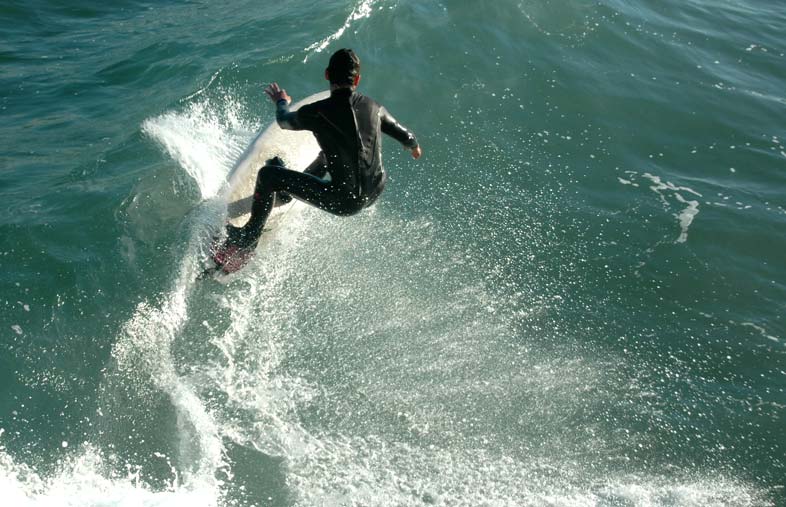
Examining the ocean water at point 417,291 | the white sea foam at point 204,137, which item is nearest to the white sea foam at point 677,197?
the ocean water at point 417,291

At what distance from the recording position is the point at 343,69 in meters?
5.40

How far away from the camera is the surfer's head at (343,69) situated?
5363 mm

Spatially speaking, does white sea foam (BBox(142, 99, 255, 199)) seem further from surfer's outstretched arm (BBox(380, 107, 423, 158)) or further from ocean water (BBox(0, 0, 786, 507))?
surfer's outstretched arm (BBox(380, 107, 423, 158))

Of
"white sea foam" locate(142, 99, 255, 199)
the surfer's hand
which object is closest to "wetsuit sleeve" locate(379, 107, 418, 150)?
the surfer's hand

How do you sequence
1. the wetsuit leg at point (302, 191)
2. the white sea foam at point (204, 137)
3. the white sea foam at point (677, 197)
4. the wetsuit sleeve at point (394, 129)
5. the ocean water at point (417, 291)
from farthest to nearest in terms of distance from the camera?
the white sea foam at point (204, 137) < the white sea foam at point (677, 197) < the wetsuit leg at point (302, 191) < the wetsuit sleeve at point (394, 129) < the ocean water at point (417, 291)

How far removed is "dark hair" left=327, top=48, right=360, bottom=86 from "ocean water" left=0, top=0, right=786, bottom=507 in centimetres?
209

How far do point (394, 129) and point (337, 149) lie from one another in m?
0.59

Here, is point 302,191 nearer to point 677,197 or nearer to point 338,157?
point 338,157

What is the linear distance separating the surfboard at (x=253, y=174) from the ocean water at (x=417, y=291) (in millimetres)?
185

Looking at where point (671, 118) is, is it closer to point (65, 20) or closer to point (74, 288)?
point (74, 288)

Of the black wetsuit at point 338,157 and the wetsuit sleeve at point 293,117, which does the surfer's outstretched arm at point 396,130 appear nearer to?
the black wetsuit at point 338,157

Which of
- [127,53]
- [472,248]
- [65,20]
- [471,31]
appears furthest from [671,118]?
[65,20]

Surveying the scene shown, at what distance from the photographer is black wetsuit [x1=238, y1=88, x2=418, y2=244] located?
5559 mm

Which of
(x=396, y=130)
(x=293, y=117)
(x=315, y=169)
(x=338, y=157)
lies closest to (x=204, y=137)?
(x=315, y=169)
